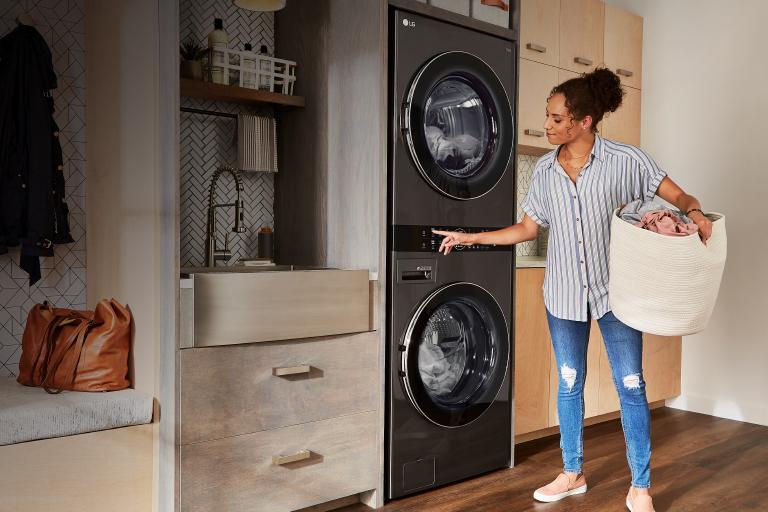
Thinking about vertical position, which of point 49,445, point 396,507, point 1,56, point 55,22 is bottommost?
point 396,507

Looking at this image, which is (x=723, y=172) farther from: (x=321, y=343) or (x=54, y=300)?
(x=54, y=300)

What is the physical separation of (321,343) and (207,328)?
42cm

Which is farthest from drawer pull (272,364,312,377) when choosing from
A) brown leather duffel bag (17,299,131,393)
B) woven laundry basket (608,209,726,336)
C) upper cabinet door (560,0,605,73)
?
upper cabinet door (560,0,605,73)

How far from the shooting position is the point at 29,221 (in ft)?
7.78

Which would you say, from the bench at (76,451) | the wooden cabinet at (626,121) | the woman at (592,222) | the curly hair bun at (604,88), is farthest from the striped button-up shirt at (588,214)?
the wooden cabinet at (626,121)

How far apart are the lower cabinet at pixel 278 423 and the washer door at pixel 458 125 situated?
26.2 inches

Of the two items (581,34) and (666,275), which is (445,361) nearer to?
(666,275)

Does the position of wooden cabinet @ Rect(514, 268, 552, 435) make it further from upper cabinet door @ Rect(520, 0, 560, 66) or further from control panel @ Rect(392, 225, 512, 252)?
upper cabinet door @ Rect(520, 0, 560, 66)

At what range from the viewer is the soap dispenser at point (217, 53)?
257 centimetres

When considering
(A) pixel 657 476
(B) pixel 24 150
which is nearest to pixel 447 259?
(A) pixel 657 476

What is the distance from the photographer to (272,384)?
2205mm

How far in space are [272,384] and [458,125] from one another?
3.84 feet

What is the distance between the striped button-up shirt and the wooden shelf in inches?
39.2

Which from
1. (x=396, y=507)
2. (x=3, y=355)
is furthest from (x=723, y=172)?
(x=3, y=355)
